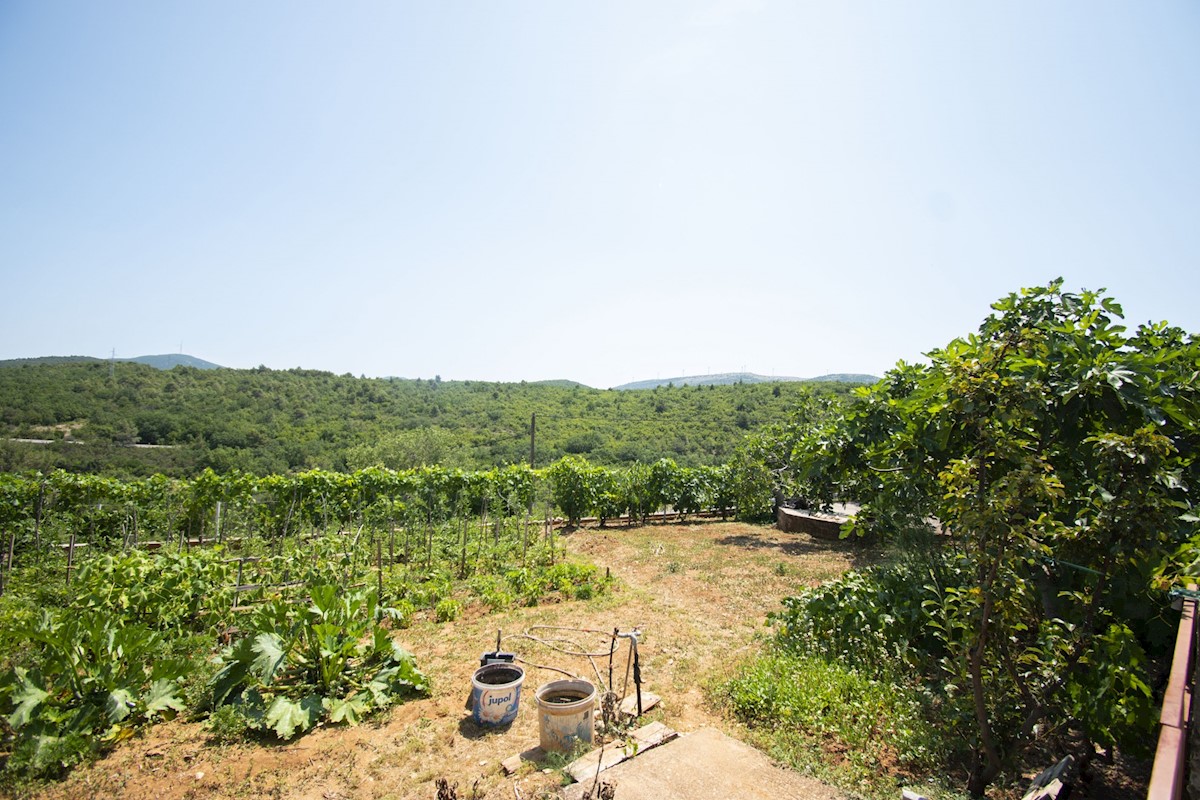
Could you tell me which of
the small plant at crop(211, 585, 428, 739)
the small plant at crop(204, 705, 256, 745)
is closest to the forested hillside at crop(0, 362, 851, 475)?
the small plant at crop(211, 585, 428, 739)

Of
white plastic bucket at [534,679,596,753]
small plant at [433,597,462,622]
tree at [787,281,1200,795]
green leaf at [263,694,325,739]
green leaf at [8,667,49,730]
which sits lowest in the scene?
small plant at [433,597,462,622]

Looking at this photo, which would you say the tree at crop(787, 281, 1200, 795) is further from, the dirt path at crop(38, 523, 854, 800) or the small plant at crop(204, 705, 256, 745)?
the small plant at crop(204, 705, 256, 745)

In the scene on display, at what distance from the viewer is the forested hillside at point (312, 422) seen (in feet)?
117

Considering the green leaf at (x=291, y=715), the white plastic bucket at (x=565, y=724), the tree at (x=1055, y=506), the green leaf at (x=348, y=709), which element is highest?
the tree at (x=1055, y=506)

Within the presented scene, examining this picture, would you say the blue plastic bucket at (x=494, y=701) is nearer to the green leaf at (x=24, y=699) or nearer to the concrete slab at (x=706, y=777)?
the concrete slab at (x=706, y=777)

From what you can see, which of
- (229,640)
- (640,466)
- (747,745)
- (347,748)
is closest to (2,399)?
(640,466)

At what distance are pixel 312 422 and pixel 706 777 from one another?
168 feet

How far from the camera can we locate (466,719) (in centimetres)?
491

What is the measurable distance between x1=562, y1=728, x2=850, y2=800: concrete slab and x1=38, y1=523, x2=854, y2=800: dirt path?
446 mm

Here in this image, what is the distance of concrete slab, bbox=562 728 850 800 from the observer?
357 cm

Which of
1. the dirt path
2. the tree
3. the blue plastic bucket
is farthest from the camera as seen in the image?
the blue plastic bucket

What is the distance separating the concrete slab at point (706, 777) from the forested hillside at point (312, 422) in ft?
83.1

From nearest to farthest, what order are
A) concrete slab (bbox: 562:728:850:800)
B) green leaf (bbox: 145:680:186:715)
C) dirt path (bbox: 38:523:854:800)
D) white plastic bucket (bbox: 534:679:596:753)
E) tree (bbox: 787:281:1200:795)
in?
tree (bbox: 787:281:1200:795) < concrete slab (bbox: 562:728:850:800) < dirt path (bbox: 38:523:854:800) < white plastic bucket (bbox: 534:679:596:753) < green leaf (bbox: 145:680:186:715)

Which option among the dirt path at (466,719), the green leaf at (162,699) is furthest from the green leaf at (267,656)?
the green leaf at (162,699)
